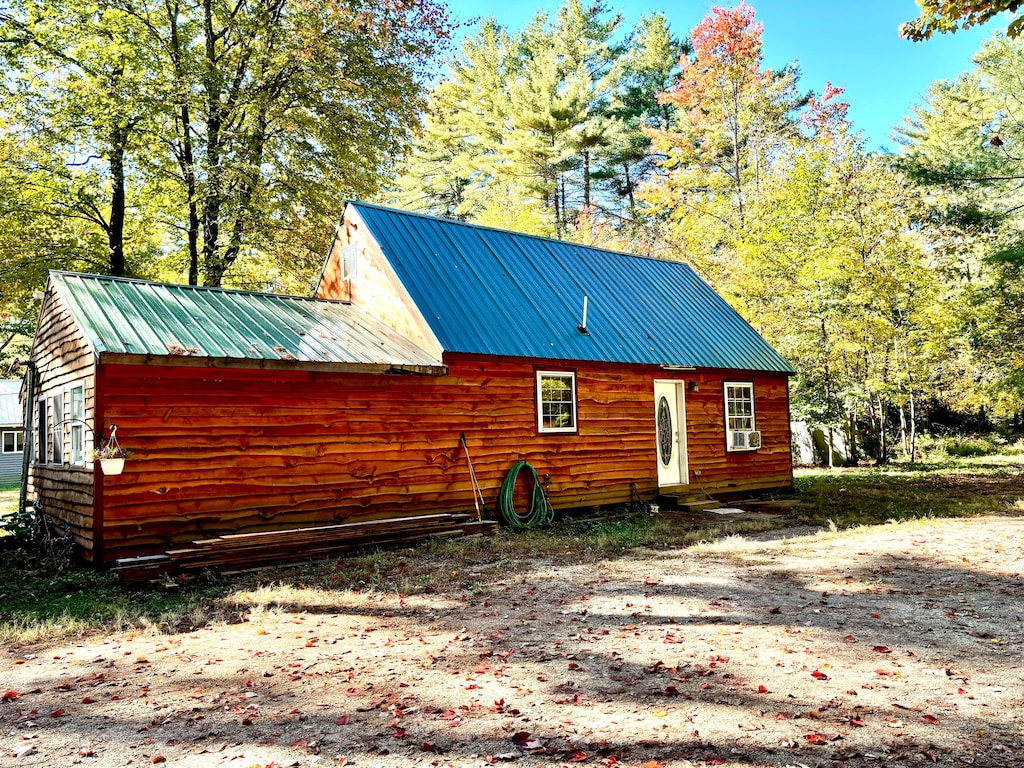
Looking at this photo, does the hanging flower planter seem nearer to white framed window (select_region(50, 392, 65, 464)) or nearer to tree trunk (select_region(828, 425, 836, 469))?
white framed window (select_region(50, 392, 65, 464))

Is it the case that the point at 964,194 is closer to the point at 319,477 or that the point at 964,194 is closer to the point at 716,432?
the point at 716,432

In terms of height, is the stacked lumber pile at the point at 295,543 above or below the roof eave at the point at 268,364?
below

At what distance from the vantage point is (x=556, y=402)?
12.7 metres

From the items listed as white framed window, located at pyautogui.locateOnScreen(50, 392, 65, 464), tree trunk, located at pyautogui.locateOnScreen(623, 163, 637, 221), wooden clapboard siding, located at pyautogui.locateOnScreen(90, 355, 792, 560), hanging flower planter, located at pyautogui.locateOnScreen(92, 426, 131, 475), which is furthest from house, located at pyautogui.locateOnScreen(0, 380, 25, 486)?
tree trunk, located at pyautogui.locateOnScreen(623, 163, 637, 221)

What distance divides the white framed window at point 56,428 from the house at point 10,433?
2123cm

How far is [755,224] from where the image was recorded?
77.3 feet

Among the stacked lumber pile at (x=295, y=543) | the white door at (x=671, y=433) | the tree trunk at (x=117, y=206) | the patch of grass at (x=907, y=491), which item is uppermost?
the tree trunk at (x=117, y=206)

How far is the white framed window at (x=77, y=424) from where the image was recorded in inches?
368

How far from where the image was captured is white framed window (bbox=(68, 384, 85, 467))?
9336 mm

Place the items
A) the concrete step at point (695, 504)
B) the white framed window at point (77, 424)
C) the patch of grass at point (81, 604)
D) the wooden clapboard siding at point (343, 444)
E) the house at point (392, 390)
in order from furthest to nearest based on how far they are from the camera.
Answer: the concrete step at point (695, 504) → the white framed window at point (77, 424) → the house at point (392, 390) → the wooden clapboard siding at point (343, 444) → the patch of grass at point (81, 604)

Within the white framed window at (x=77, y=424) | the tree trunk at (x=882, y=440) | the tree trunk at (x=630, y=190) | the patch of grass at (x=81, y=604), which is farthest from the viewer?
the tree trunk at (x=630, y=190)

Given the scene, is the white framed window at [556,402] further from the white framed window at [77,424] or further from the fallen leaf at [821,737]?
the fallen leaf at [821,737]

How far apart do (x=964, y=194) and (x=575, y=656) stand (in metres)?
24.6

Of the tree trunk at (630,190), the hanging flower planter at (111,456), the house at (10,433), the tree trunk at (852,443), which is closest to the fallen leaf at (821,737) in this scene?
the hanging flower planter at (111,456)
